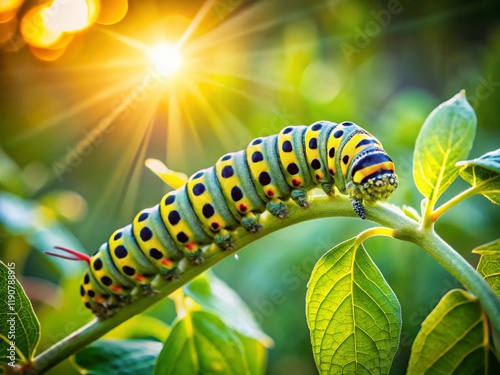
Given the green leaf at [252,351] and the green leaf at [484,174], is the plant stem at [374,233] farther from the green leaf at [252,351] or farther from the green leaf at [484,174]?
the green leaf at [252,351]

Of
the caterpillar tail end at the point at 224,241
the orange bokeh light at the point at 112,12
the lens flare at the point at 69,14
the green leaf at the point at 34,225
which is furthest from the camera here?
the orange bokeh light at the point at 112,12

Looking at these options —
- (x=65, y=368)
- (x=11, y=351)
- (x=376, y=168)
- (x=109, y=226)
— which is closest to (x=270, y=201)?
(x=376, y=168)

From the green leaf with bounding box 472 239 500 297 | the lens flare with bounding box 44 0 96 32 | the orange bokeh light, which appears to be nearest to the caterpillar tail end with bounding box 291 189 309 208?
the green leaf with bounding box 472 239 500 297

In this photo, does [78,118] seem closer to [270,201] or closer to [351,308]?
[270,201]

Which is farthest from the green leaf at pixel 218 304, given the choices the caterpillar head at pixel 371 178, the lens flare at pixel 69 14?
the lens flare at pixel 69 14

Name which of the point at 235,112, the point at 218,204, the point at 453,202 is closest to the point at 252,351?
the point at 218,204

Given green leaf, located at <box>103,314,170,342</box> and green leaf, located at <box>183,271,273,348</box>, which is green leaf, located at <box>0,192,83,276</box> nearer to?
green leaf, located at <box>103,314,170,342</box>
